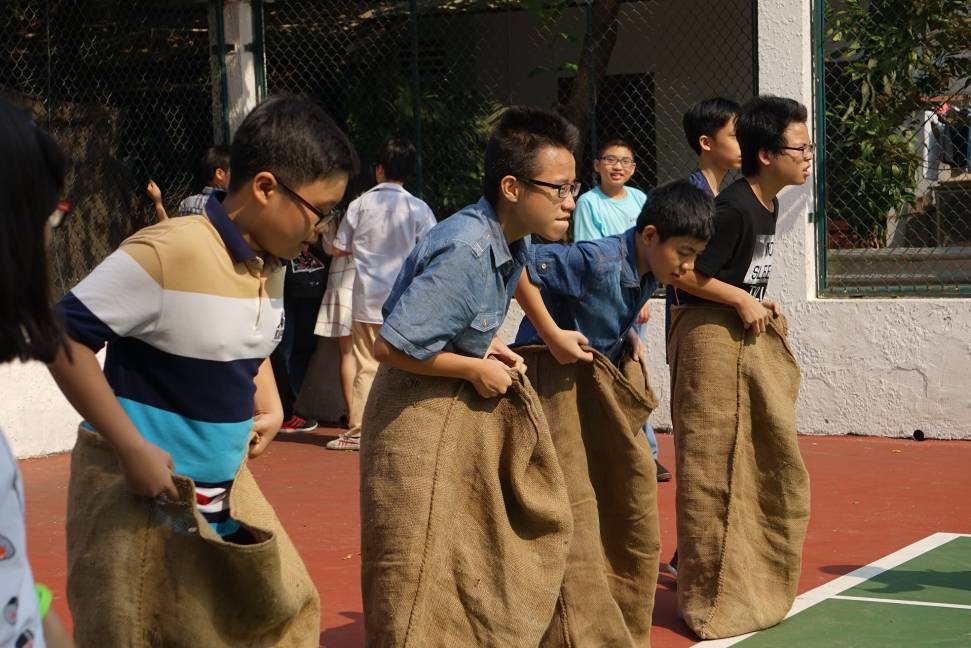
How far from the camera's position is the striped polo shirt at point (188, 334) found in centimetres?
285

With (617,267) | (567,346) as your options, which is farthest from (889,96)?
(567,346)

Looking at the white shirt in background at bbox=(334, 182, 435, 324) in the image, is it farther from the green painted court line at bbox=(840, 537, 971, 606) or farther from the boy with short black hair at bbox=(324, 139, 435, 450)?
the green painted court line at bbox=(840, 537, 971, 606)

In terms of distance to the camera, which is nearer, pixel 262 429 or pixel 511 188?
pixel 262 429

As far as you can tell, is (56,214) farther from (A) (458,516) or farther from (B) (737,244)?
(B) (737,244)

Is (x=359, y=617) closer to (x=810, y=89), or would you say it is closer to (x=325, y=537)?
(x=325, y=537)

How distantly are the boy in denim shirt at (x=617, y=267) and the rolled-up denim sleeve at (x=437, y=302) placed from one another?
2.14ft

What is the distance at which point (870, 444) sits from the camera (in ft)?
29.1

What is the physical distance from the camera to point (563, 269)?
4.45m

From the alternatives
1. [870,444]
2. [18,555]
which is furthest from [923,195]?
[18,555]

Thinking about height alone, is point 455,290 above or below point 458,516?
above

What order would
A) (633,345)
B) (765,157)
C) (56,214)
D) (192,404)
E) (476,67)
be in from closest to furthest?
(56,214)
(192,404)
(633,345)
(765,157)
(476,67)

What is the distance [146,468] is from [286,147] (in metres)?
0.79

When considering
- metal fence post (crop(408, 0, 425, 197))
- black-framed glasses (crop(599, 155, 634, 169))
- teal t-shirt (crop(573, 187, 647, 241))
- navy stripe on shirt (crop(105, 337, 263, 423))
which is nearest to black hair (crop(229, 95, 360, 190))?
navy stripe on shirt (crop(105, 337, 263, 423))

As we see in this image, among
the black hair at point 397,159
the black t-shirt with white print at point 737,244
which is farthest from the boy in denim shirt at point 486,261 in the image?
the black hair at point 397,159
